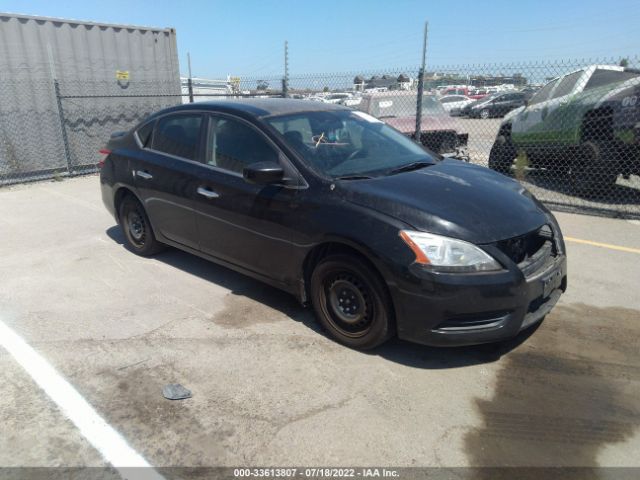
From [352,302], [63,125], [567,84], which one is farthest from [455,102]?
[352,302]

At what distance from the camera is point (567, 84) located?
8695 millimetres

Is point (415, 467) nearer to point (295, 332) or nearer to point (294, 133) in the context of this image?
point (295, 332)

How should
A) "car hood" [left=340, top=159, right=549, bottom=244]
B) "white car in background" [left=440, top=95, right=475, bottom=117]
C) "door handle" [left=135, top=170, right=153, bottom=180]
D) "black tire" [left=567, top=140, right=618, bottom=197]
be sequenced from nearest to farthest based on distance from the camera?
"car hood" [left=340, top=159, right=549, bottom=244]
"door handle" [left=135, top=170, right=153, bottom=180]
"black tire" [left=567, top=140, right=618, bottom=197]
"white car in background" [left=440, top=95, right=475, bottom=117]

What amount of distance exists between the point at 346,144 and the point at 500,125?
6895 millimetres

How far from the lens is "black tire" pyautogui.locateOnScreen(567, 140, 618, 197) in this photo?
7.53 m

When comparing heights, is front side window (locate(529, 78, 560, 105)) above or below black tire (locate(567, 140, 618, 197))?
above

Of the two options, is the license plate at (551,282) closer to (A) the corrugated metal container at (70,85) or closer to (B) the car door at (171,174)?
(B) the car door at (171,174)

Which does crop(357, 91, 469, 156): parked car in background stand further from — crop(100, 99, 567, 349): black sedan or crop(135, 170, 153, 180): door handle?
crop(135, 170, 153, 180): door handle

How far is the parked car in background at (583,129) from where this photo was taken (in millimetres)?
7176

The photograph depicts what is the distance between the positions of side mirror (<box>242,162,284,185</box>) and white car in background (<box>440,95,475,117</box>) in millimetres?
29141

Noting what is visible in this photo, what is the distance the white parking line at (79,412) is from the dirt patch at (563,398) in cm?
172

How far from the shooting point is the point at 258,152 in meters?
3.87

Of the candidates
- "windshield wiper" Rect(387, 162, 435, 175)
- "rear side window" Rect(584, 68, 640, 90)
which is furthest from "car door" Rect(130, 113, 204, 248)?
"rear side window" Rect(584, 68, 640, 90)

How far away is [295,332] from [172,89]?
9.55 metres
